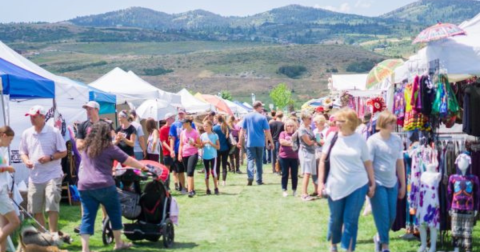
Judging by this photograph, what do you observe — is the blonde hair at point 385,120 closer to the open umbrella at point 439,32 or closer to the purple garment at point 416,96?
the purple garment at point 416,96

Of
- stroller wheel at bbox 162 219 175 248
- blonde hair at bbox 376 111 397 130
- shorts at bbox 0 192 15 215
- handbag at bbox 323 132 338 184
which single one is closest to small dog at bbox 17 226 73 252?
shorts at bbox 0 192 15 215

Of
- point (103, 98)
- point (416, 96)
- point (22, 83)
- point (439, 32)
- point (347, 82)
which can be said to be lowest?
point (347, 82)

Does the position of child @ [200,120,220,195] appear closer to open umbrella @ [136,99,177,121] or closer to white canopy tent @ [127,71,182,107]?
open umbrella @ [136,99,177,121]

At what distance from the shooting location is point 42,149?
784cm

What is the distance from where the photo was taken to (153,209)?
8.43m

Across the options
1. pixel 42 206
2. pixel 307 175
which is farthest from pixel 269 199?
pixel 42 206

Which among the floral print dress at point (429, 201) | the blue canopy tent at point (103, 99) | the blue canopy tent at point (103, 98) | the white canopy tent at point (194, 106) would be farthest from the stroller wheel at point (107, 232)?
the white canopy tent at point (194, 106)

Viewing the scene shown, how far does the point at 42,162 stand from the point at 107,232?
4.31ft

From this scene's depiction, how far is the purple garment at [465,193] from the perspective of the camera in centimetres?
722

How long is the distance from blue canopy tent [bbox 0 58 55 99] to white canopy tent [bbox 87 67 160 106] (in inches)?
373

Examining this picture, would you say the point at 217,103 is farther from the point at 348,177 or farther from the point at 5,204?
the point at 348,177

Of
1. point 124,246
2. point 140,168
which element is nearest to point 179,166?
point 124,246

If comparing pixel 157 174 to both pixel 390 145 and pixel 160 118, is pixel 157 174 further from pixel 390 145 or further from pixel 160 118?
pixel 160 118

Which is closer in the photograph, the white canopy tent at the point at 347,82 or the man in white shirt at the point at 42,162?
the man in white shirt at the point at 42,162
